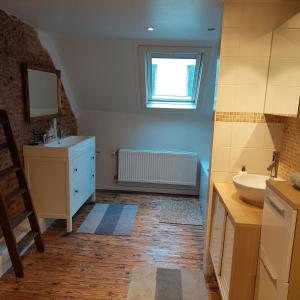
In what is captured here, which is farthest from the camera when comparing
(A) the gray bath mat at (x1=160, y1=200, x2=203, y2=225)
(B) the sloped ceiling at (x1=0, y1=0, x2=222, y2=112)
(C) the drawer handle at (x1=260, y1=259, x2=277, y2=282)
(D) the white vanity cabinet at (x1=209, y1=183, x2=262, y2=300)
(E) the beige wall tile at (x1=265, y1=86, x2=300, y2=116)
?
(A) the gray bath mat at (x1=160, y1=200, x2=203, y2=225)

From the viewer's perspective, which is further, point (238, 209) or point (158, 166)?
point (158, 166)

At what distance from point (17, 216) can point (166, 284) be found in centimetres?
143

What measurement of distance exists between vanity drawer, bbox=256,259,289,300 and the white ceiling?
1.86 meters

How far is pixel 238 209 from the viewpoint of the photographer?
184cm

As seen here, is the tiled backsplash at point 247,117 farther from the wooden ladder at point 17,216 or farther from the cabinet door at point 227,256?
the wooden ladder at point 17,216

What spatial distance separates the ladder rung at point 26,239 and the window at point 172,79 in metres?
2.41

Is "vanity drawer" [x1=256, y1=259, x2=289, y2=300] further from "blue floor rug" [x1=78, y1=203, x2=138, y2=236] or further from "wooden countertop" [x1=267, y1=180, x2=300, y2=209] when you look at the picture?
"blue floor rug" [x1=78, y1=203, x2=138, y2=236]

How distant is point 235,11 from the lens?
2105 mm

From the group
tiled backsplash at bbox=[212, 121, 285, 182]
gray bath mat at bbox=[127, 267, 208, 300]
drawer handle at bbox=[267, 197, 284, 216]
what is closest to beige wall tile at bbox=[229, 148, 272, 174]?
tiled backsplash at bbox=[212, 121, 285, 182]

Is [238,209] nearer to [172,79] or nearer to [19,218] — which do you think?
[19,218]

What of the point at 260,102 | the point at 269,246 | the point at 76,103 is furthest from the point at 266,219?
the point at 76,103

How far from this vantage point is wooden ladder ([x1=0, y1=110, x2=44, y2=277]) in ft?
7.28

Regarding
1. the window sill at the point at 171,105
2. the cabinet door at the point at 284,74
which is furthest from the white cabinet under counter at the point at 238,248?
the window sill at the point at 171,105

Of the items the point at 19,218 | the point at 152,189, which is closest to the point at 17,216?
the point at 19,218
